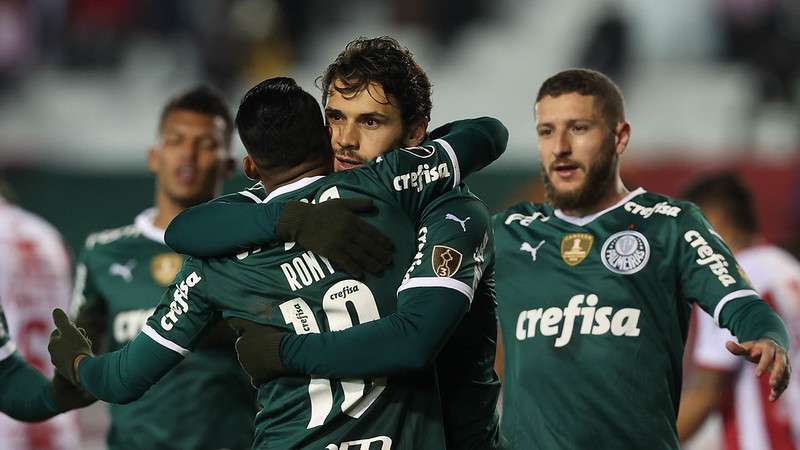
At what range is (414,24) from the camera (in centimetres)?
1327

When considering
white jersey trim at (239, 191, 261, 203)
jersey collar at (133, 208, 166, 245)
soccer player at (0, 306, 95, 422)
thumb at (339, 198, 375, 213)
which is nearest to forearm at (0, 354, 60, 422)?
soccer player at (0, 306, 95, 422)

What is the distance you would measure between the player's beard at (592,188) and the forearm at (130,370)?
1621mm

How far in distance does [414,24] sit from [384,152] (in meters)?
10.0

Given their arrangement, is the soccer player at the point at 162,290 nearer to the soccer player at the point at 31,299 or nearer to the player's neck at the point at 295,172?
the soccer player at the point at 31,299

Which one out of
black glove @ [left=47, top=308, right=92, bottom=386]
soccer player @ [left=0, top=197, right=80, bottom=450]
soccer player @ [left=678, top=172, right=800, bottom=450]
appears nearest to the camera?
black glove @ [left=47, top=308, right=92, bottom=386]

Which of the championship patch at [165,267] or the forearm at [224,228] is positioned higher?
the forearm at [224,228]

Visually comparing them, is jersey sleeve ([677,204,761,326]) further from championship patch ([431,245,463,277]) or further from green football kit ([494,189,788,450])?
championship patch ([431,245,463,277])

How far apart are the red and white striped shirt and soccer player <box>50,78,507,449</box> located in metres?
2.64

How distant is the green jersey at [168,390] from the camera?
5.04 meters

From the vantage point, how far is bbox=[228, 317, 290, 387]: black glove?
Result: 3.21m

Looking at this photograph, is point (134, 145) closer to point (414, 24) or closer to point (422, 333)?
point (414, 24)

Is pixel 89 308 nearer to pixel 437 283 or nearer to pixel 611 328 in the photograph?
pixel 611 328

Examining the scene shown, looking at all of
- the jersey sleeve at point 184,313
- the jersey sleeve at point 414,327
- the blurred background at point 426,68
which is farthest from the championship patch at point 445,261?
the blurred background at point 426,68

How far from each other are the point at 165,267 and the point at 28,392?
128 centimetres
